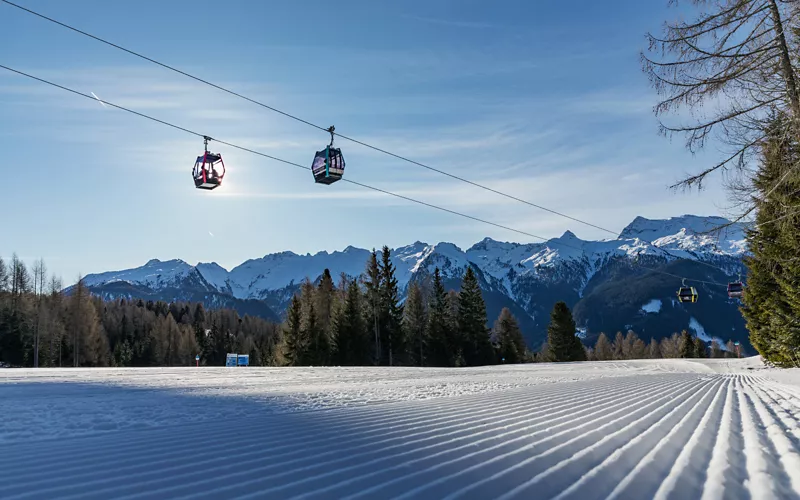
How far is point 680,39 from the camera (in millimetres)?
9305

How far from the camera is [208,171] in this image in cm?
1480

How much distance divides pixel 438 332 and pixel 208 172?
35.8 meters

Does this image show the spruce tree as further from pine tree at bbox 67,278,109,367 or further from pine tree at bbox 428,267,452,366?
pine tree at bbox 67,278,109,367

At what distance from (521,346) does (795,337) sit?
34984mm

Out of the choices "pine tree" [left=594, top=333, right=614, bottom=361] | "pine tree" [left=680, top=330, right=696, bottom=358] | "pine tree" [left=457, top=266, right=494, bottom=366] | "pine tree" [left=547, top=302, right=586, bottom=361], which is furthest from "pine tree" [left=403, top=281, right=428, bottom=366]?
"pine tree" [left=594, top=333, right=614, bottom=361]

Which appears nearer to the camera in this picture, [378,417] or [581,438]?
[581,438]

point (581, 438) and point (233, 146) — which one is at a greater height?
point (233, 146)

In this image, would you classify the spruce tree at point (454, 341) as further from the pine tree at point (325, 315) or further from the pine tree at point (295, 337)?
the pine tree at point (295, 337)

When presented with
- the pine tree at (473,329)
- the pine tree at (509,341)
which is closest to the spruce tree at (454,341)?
the pine tree at (473,329)

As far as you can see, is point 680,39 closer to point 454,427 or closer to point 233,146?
point 454,427

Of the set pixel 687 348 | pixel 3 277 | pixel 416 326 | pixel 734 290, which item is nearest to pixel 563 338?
pixel 416 326

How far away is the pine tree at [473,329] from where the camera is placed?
4822 cm

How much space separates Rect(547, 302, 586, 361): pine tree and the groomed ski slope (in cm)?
4469

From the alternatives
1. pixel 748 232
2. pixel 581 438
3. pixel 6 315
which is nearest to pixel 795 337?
pixel 748 232
